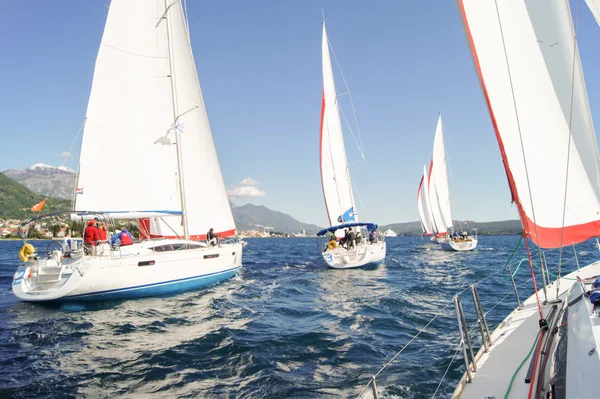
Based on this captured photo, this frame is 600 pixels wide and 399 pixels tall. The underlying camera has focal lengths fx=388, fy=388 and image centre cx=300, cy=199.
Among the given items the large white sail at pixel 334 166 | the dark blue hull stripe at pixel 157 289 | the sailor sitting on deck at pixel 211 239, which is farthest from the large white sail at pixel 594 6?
the large white sail at pixel 334 166

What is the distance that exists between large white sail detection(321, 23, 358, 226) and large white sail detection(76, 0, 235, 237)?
8.76 meters

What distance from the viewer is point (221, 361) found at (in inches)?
261

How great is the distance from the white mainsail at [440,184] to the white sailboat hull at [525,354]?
38397 mm

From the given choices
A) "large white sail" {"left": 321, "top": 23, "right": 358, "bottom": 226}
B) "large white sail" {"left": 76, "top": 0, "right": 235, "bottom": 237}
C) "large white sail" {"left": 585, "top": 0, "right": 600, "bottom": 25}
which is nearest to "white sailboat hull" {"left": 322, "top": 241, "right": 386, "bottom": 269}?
"large white sail" {"left": 321, "top": 23, "right": 358, "bottom": 226}

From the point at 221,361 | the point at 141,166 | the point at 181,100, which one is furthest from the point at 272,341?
the point at 181,100

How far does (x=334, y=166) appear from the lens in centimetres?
2538

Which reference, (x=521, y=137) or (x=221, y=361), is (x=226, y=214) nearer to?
(x=221, y=361)

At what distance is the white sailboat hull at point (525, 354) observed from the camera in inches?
97.4

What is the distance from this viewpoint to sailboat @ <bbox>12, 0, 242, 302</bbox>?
11906 millimetres

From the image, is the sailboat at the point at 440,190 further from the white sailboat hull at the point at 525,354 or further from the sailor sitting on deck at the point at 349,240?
the white sailboat hull at the point at 525,354

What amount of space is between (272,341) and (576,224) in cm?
564

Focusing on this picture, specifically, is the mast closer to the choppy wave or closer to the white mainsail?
the choppy wave

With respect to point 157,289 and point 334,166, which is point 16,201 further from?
point 157,289

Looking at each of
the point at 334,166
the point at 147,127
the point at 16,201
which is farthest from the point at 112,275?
the point at 16,201
